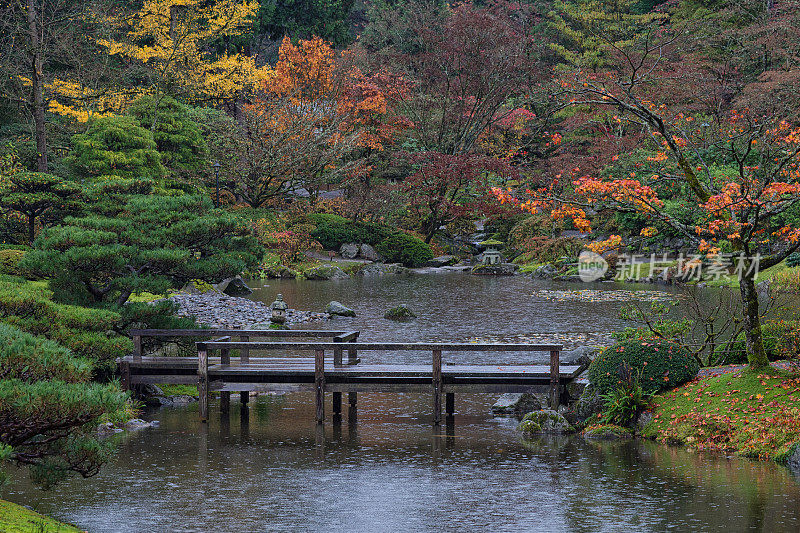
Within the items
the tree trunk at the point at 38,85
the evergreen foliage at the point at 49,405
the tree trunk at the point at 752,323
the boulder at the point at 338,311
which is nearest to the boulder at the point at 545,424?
the tree trunk at the point at 752,323

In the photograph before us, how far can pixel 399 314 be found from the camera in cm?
2552

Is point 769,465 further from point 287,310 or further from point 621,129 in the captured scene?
point 621,129

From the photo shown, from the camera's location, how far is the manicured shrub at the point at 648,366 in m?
12.8

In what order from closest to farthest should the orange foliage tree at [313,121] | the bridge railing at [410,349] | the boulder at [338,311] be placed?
the bridge railing at [410,349] → the boulder at [338,311] → the orange foliage tree at [313,121]

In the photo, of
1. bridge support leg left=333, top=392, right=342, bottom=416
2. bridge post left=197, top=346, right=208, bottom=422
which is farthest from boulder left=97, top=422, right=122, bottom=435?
bridge support leg left=333, top=392, right=342, bottom=416

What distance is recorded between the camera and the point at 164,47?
137 feet

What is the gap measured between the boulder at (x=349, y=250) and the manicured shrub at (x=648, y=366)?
1272 inches

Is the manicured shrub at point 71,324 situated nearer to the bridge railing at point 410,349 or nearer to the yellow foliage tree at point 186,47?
the bridge railing at point 410,349

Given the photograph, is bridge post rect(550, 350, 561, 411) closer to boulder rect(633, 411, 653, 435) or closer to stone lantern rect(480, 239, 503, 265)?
boulder rect(633, 411, 653, 435)

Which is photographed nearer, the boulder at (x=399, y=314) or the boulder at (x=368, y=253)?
the boulder at (x=399, y=314)

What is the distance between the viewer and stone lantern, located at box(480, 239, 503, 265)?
1745 inches

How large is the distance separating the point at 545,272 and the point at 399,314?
15876mm

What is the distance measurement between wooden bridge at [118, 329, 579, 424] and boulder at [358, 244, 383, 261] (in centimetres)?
3055

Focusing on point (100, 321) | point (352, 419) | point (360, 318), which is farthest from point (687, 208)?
point (100, 321)
